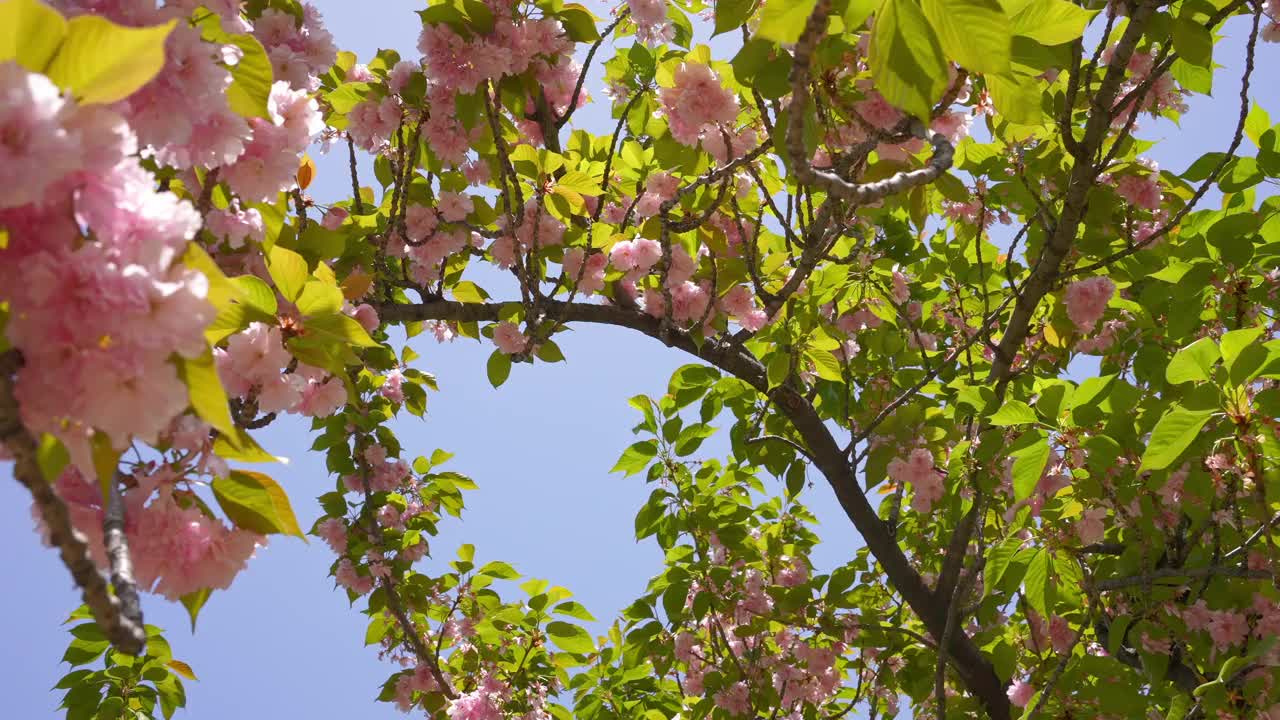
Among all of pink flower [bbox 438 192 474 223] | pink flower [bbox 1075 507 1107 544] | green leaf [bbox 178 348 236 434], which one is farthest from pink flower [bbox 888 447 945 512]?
green leaf [bbox 178 348 236 434]

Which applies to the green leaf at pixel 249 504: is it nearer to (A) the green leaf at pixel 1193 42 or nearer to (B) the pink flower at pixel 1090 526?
(A) the green leaf at pixel 1193 42

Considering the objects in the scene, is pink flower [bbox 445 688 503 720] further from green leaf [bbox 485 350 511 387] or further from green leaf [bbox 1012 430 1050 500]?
green leaf [bbox 1012 430 1050 500]

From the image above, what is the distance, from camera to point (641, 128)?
3146 mm

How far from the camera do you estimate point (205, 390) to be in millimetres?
761

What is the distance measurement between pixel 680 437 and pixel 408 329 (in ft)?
4.50

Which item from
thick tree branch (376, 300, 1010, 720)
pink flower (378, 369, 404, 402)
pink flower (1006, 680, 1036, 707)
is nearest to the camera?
pink flower (1006, 680, 1036, 707)

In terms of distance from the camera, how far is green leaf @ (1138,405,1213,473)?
1836mm

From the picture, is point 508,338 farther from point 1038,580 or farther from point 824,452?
point 1038,580

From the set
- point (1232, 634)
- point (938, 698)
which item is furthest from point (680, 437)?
point (1232, 634)

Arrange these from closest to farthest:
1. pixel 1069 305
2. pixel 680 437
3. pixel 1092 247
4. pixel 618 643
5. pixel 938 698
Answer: pixel 938 698 → pixel 1092 247 → pixel 1069 305 → pixel 680 437 → pixel 618 643

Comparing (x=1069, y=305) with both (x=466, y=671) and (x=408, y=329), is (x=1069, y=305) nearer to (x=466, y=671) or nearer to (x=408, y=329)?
(x=408, y=329)

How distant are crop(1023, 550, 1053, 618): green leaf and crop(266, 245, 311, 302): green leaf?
2.07m

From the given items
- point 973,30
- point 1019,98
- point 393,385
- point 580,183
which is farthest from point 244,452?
point 393,385

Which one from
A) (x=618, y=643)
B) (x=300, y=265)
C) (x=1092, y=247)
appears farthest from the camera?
(x=618, y=643)
